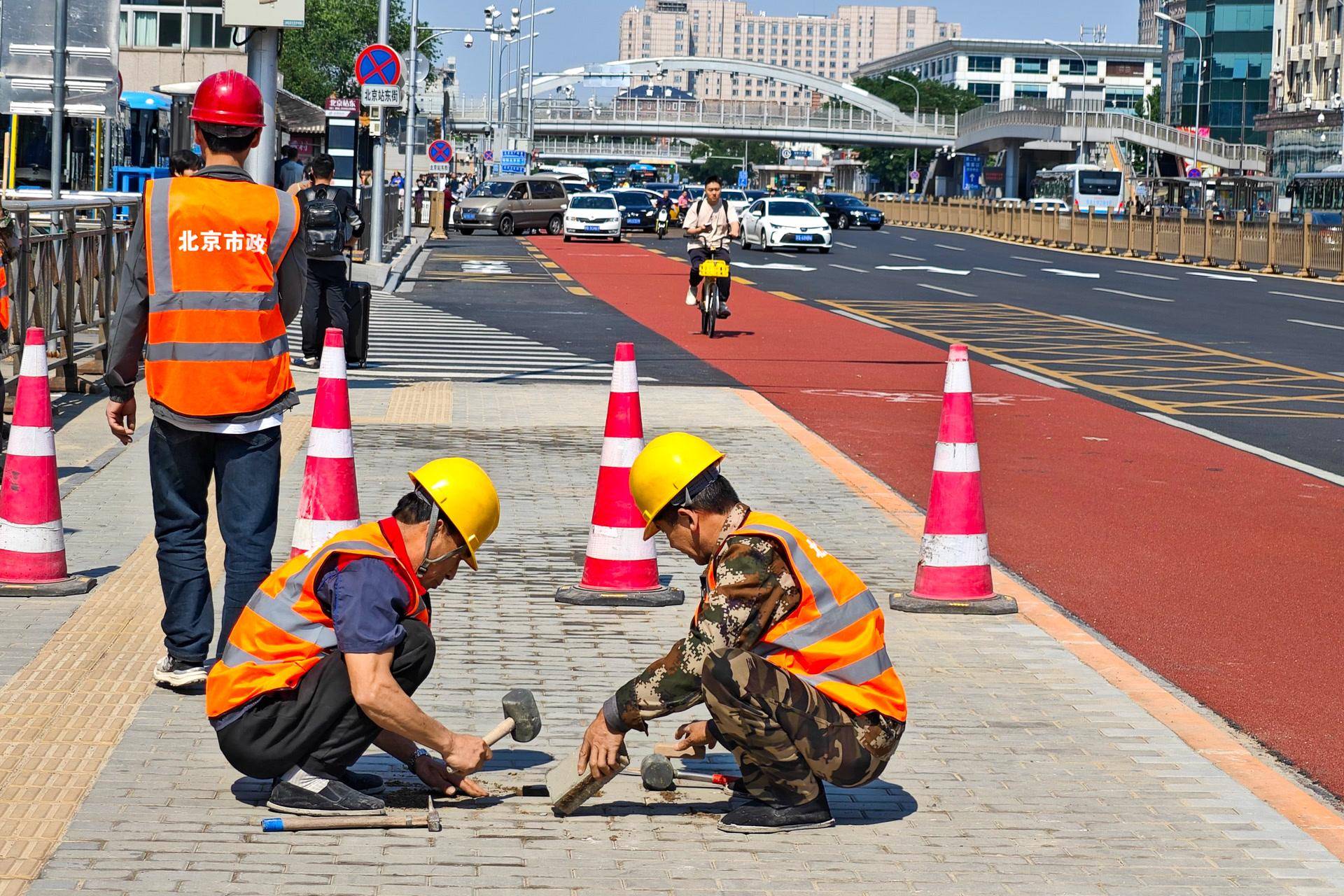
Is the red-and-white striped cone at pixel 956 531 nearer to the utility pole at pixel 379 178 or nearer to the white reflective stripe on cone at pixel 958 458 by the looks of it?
the white reflective stripe on cone at pixel 958 458

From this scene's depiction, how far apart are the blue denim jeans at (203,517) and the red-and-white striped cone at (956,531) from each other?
2.68 metres

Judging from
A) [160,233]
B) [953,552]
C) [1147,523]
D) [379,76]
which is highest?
[379,76]

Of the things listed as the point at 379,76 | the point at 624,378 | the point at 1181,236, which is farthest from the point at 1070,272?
the point at 624,378

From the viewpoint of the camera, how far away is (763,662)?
4387mm

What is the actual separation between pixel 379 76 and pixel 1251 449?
59.7 ft

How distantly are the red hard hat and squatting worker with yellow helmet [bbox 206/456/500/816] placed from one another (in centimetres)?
147

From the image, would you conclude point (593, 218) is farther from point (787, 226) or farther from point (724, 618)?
point (724, 618)

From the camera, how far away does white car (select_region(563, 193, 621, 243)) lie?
169ft

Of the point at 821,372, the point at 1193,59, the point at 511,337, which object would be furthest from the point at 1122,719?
the point at 1193,59

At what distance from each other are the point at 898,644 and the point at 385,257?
2995cm

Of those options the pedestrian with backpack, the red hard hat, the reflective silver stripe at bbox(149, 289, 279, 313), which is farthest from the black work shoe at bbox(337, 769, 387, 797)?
the pedestrian with backpack

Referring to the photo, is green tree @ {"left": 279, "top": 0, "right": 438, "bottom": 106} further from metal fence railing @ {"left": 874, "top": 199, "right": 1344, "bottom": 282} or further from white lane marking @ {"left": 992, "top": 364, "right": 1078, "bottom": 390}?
white lane marking @ {"left": 992, "top": 364, "right": 1078, "bottom": 390}

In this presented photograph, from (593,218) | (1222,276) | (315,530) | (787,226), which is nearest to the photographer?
(315,530)

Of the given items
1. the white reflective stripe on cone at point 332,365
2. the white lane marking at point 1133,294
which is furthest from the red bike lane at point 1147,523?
the white lane marking at point 1133,294
